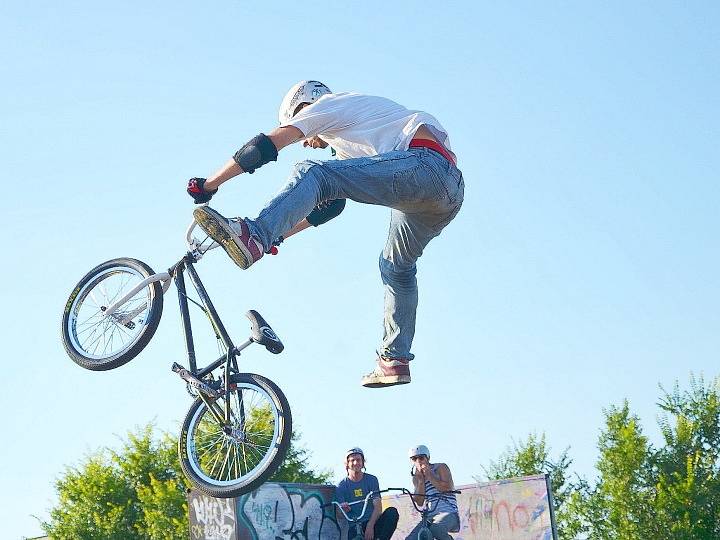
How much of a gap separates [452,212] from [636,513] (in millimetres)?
16412

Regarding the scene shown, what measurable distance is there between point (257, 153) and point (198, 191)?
516 mm

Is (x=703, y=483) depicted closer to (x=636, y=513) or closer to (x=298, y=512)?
(x=636, y=513)

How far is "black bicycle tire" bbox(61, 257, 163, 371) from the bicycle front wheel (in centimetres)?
72

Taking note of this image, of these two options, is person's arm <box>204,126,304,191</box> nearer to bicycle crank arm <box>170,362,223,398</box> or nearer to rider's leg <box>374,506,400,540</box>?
bicycle crank arm <box>170,362,223,398</box>

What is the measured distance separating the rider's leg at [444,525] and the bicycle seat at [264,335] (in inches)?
222

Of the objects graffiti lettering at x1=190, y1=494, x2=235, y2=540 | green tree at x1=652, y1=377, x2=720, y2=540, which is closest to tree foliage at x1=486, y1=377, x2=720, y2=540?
green tree at x1=652, y1=377, x2=720, y2=540

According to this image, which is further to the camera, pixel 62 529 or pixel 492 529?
pixel 62 529

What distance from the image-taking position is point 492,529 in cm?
1373

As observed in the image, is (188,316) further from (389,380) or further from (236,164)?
(389,380)

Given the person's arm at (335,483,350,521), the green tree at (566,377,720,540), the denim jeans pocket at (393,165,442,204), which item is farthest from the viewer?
the green tree at (566,377,720,540)

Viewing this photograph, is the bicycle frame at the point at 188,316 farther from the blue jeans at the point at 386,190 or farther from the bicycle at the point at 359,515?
the bicycle at the point at 359,515

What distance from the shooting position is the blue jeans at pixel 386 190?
6.09 metres

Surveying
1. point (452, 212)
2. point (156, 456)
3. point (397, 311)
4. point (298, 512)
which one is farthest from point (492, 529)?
point (156, 456)

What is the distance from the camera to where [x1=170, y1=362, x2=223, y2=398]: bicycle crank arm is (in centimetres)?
627
